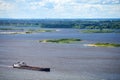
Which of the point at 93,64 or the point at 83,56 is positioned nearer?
the point at 93,64

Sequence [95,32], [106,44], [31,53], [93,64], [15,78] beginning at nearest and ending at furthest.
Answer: [15,78] < [93,64] < [31,53] < [106,44] < [95,32]

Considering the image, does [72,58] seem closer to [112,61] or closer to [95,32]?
[112,61]

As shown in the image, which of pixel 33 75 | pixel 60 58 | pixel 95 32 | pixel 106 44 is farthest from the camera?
pixel 95 32

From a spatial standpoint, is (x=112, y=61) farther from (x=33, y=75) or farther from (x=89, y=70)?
(x=33, y=75)

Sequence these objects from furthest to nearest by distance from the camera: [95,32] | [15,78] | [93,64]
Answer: [95,32] < [93,64] < [15,78]

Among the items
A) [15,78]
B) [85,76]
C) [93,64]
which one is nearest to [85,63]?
[93,64]

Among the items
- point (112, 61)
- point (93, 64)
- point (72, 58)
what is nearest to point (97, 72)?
point (93, 64)

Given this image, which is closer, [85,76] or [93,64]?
[85,76]

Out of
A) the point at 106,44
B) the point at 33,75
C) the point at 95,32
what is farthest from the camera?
the point at 95,32

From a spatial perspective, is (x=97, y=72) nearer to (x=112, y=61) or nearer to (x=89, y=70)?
(x=89, y=70)
